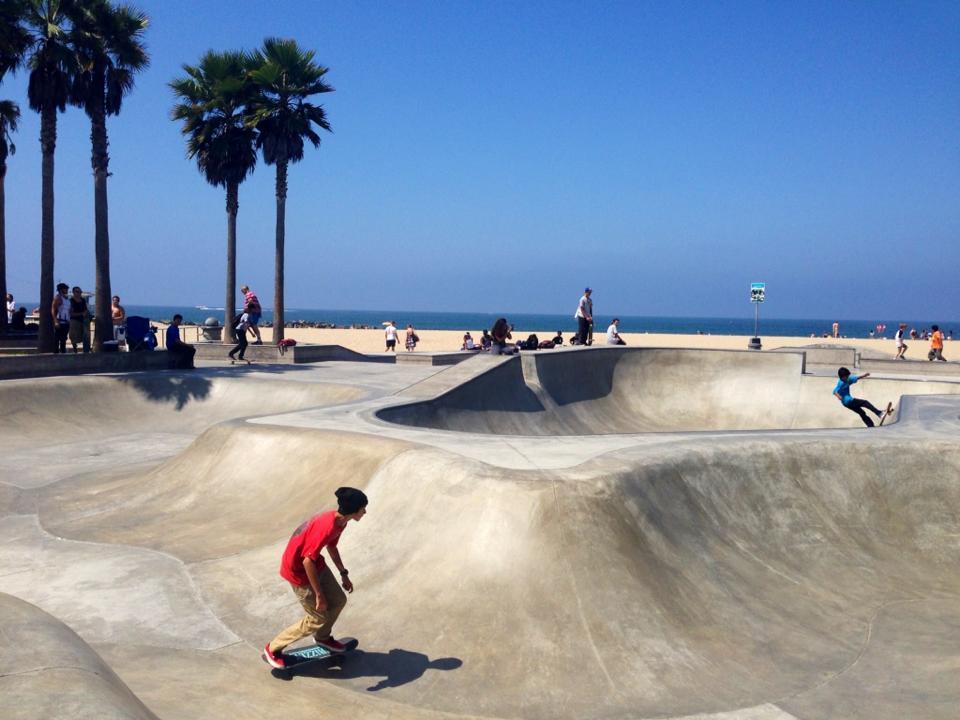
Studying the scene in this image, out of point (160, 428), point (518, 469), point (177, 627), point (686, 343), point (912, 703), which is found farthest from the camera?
point (686, 343)

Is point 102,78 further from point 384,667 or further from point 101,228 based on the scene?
point 384,667

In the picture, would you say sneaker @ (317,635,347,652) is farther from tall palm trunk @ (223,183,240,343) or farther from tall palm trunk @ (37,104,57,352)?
tall palm trunk @ (223,183,240,343)

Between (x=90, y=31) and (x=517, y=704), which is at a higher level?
(x=90, y=31)

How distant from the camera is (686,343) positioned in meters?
55.8

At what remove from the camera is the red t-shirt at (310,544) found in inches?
223

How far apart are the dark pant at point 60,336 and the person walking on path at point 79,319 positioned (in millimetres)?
213

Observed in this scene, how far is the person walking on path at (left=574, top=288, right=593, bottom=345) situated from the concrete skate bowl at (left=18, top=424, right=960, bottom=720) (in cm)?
1425

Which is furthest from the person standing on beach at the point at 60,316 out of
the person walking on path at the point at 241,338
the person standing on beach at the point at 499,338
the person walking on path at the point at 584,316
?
the person walking on path at the point at 584,316

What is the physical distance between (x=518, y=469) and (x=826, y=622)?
3348 millimetres

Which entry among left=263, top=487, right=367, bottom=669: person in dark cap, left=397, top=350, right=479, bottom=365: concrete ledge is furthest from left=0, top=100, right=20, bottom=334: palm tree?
left=263, top=487, right=367, bottom=669: person in dark cap

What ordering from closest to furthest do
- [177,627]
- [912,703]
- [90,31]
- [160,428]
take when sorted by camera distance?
1. [912,703]
2. [177,627]
3. [160,428]
4. [90,31]

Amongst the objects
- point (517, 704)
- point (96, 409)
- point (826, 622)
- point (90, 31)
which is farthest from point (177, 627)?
point (90, 31)

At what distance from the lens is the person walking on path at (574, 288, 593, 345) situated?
2478cm

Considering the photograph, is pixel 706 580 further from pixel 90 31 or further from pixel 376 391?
pixel 90 31
